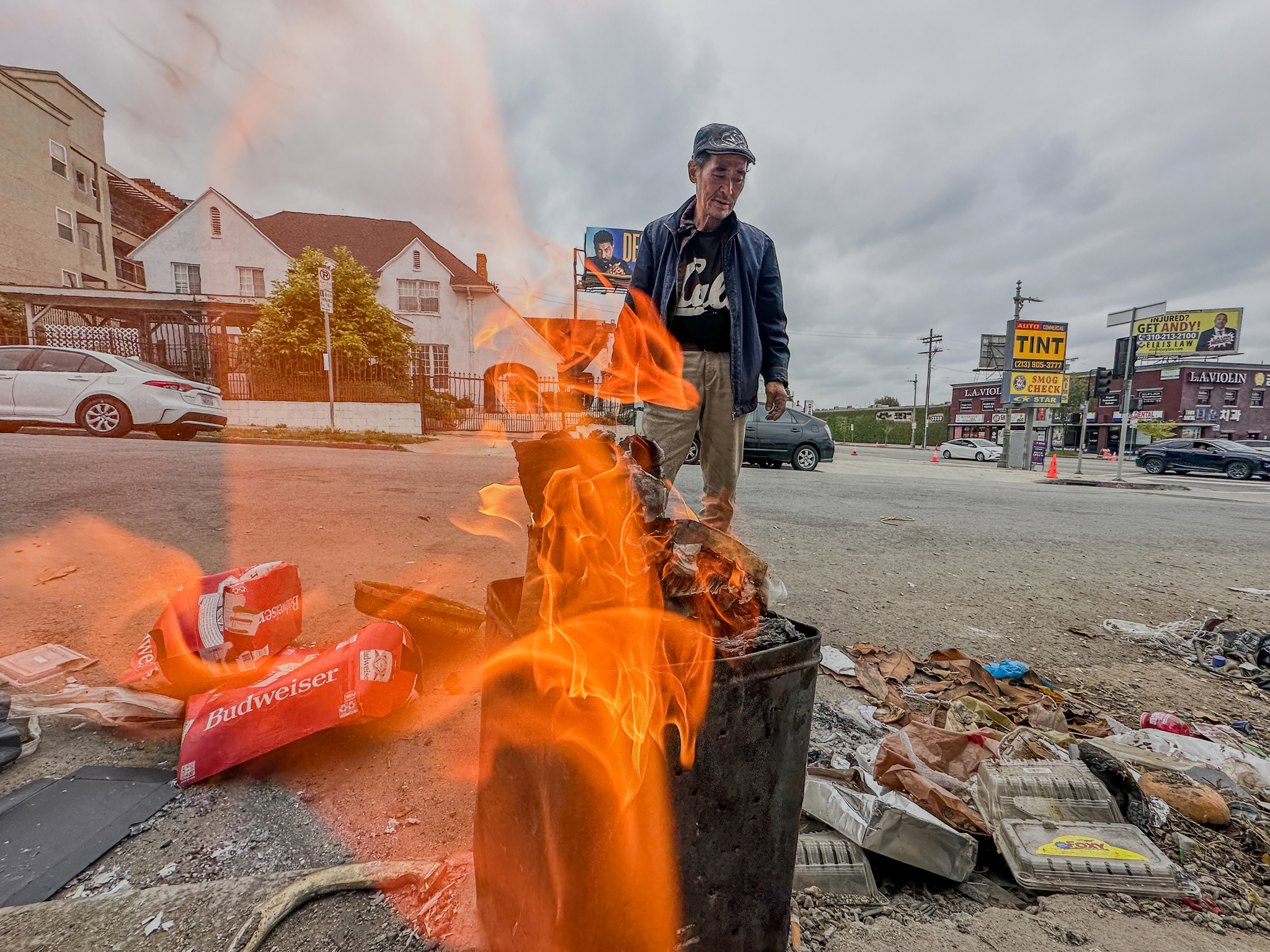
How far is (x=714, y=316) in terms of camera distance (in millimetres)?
2613

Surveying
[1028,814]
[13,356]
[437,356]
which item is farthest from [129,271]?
[1028,814]

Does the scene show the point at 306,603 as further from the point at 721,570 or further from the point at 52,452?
the point at 52,452

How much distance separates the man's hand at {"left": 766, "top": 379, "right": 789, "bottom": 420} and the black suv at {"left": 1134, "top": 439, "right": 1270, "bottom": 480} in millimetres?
26816

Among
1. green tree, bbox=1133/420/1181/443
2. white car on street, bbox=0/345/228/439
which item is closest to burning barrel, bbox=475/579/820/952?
white car on street, bbox=0/345/228/439

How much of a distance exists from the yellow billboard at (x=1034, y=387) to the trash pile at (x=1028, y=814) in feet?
80.8

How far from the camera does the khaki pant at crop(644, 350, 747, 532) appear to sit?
2.62 metres

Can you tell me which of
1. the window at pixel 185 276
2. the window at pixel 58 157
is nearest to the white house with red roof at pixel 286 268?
the window at pixel 185 276

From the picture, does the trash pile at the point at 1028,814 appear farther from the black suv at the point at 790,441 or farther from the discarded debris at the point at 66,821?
the black suv at the point at 790,441

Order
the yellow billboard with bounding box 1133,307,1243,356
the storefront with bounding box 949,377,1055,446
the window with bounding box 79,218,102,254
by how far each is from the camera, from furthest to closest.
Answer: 1. the storefront with bounding box 949,377,1055,446
2. the yellow billboard with bounding box 1133,307,1243,356
3. the window with bounding box 79,218,102,254

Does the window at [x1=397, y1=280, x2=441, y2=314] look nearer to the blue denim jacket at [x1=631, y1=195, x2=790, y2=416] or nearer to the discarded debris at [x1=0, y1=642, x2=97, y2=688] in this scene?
the blue denim jacket at [x1=631, y1=195, x2=790, y2=416]

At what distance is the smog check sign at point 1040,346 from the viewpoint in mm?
22250

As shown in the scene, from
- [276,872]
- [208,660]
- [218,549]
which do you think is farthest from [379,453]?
[276,872]

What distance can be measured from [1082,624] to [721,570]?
3397 mm

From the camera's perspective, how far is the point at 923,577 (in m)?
4.16
